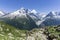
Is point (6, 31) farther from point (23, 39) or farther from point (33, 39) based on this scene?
point (33, 39)

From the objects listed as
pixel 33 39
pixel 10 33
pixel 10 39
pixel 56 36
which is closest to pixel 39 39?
pixel 33 39

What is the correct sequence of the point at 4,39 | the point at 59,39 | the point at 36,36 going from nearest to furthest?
the point at 4,39, the point at 59,39, the point at 36,36

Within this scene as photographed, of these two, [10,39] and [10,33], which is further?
[10,33]

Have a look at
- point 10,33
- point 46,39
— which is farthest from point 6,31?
point 46,39

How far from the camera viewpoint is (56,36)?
561 ft

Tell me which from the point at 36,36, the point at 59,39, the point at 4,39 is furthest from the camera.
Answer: the point at 36,36

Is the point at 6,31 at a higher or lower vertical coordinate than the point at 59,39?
higher

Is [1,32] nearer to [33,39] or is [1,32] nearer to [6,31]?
[6,31]

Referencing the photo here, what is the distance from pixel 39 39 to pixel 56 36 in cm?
1731

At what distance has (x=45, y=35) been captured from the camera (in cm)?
18500

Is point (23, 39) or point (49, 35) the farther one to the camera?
point (49, 35)

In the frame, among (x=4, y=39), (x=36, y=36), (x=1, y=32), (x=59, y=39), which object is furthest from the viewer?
(x=36, y=36)

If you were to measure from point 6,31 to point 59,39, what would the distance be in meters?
50.5

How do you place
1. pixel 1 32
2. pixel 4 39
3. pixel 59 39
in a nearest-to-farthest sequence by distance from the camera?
pixel 4 39 < pixel 1 32 < pixel 59 39
